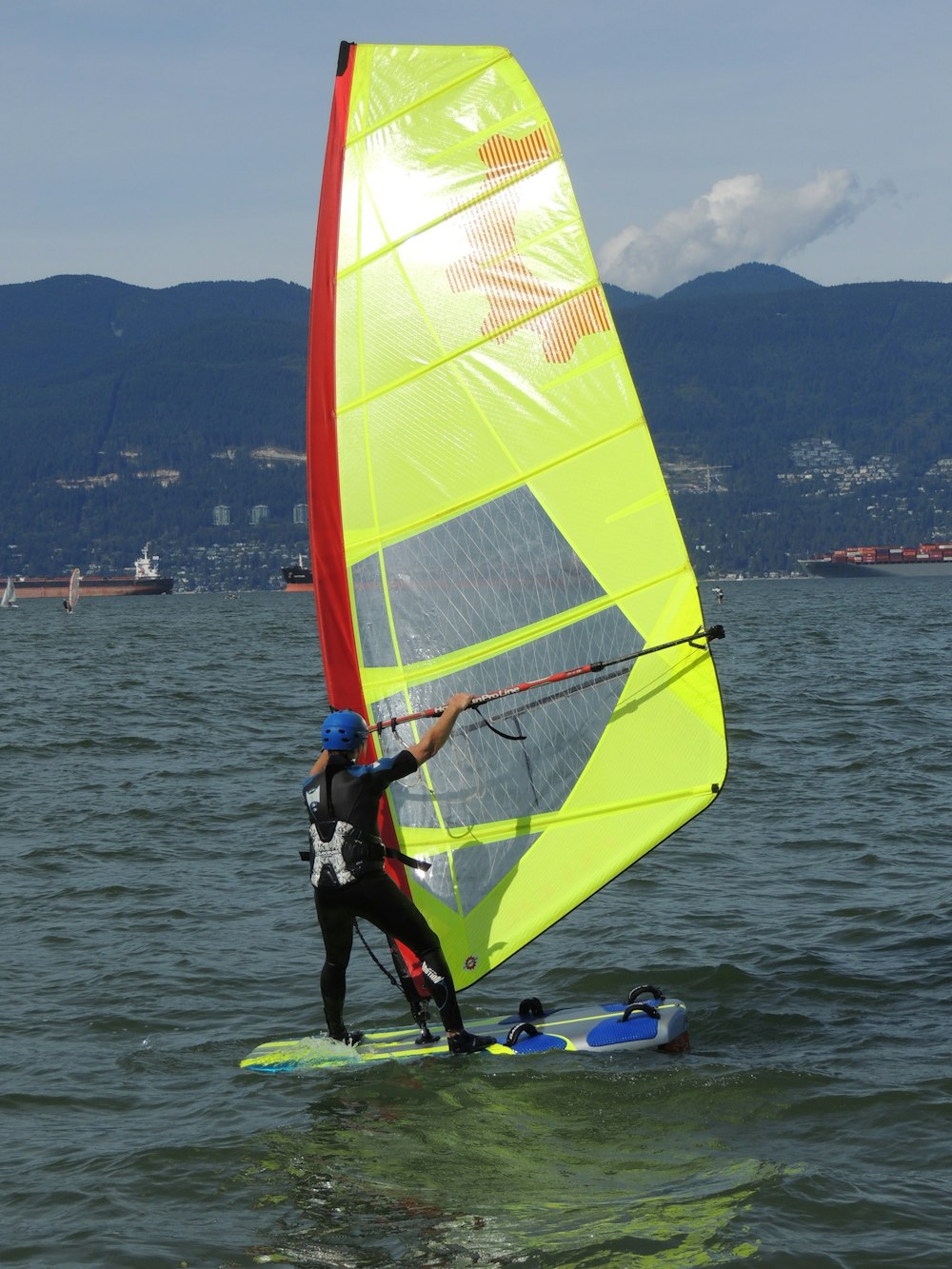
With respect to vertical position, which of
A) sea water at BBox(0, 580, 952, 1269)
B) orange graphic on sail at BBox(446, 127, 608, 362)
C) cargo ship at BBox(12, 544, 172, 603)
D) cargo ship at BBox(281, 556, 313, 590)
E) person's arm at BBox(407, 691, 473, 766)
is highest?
cargo ship at BBox(12, 544, 172, 603)

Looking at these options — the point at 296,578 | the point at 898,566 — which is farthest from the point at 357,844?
the point at 898,566

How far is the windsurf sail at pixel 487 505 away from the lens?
293 inches

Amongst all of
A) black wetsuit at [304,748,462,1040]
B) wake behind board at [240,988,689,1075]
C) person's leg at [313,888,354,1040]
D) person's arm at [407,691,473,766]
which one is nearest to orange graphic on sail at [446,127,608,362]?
person's arm at [407,691,473,766]

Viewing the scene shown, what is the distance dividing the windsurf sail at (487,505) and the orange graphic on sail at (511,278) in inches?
0.4

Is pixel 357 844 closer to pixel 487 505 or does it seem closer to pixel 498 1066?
pixel 498 1066

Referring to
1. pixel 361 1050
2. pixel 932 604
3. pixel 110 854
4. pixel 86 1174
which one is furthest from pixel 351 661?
pixel 932 604

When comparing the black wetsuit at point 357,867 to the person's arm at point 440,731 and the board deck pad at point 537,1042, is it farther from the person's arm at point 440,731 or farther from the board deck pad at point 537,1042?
the board deck pad at point 537,1042

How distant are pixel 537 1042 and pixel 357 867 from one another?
1.36 metres

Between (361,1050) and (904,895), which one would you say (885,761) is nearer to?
(904,895)

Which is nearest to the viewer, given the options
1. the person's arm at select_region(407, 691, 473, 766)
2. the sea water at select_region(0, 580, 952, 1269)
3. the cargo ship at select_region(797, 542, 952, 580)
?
the sea water at select_region(0, 580, 952, 1269)

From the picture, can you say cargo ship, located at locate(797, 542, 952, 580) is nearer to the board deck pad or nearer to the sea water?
the sea water

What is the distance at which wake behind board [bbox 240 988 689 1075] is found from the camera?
24.7 feet

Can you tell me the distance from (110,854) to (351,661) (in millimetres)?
6012

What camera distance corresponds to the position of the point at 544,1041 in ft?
24.9
